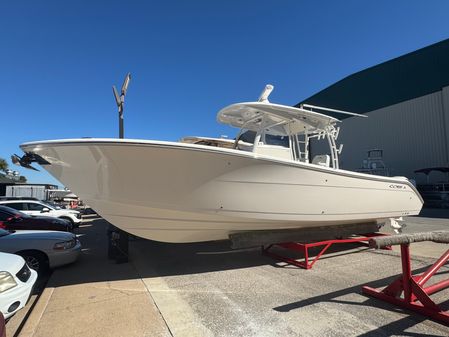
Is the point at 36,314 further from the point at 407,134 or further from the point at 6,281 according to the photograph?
the point at 407,134

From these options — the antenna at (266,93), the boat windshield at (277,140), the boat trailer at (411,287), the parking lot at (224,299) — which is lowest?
the parking lot at (224,299)

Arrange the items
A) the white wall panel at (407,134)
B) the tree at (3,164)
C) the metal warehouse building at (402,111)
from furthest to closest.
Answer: the tree at (3,164)
the metal warehouse building at (402,111)
the white wall panel at (407,134)

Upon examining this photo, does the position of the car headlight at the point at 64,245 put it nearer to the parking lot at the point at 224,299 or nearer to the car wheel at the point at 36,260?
the car wheel at the point at 36,260

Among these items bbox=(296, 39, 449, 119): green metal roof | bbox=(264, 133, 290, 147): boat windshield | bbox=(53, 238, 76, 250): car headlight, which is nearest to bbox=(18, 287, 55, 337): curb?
bbox=(53, 238, 76, 250): car headlight

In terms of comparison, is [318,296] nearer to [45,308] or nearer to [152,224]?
[152,224]

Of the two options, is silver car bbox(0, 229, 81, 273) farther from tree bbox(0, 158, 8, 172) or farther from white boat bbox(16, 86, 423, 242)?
tree bbox(0, 158, 8, 172)

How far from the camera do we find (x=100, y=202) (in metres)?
5.03

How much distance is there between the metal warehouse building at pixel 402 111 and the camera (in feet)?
68.7

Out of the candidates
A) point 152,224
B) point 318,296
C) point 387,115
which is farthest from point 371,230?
point 387,115

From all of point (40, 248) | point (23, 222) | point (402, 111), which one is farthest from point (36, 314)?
point (402, 111)

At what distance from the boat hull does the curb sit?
136 centimetres

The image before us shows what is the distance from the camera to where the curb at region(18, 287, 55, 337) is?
134 inches

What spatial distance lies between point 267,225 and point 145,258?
2.93 m

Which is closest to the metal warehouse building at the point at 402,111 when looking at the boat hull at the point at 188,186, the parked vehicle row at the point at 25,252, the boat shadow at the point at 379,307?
the boat hull at the point at 188,186
